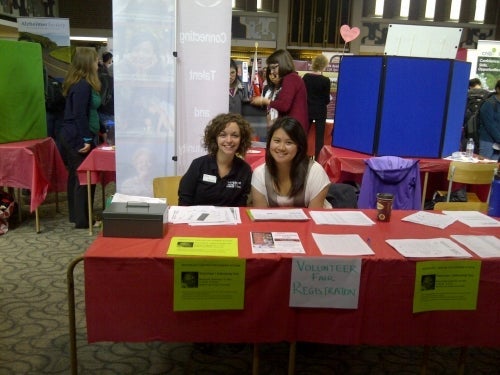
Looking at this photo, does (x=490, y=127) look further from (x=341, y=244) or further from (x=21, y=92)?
(x=21, y=92)

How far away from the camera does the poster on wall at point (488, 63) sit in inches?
332

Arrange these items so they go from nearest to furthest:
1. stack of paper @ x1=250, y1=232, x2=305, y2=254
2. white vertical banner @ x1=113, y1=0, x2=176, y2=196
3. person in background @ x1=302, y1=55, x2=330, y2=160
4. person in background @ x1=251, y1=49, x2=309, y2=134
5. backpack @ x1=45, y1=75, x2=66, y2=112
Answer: stack of paper @ x1=250, y1=232, x2=305, y2=254
white vertical banner @ x1=113, y1=0, x2=176, y2=196
person in background @ x1=251, y1=49, x2=309, y2=134
backpack @ x1=45, y1=75, x2=66, y2=112
person in background @ x1=302, y1=55, x2=330, y2=160

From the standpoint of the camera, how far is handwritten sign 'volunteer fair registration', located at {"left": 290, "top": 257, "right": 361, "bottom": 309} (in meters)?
1.59

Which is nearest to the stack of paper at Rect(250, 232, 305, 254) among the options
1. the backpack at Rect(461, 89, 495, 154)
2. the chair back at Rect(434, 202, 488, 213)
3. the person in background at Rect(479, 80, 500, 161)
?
the chair back at Rect(434, 202, 488, 213)

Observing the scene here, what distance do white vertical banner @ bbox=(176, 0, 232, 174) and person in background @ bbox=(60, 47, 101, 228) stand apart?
103 centimetres

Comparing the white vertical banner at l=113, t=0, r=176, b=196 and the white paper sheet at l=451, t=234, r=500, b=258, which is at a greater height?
the white vertical banner at l=113, t=0, r=176, b=196

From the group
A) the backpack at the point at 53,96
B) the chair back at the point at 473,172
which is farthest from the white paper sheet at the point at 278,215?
the backpack at the point at 53,96

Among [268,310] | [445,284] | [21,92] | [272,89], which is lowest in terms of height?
[268,310]

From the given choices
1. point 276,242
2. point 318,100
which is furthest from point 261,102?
point 276,242

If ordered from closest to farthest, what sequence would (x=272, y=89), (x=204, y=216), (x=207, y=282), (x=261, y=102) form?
(x=207, y=282), (x=204, y=216), (x=272, y=89), (x=261, y=102)

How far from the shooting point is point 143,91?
10.6 ft

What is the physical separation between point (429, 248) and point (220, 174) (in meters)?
1.22

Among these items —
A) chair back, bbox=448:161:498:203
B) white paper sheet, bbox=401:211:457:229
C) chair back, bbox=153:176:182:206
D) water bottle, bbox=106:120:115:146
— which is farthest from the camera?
water bottle, bbox=106:120:115:146

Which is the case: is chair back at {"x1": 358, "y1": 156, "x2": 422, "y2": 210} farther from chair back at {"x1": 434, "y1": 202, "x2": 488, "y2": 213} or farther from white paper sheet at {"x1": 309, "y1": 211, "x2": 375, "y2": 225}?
white paper sheet at {"x1": 309, "y1": 211, "x2": 375, "y2": 225}
